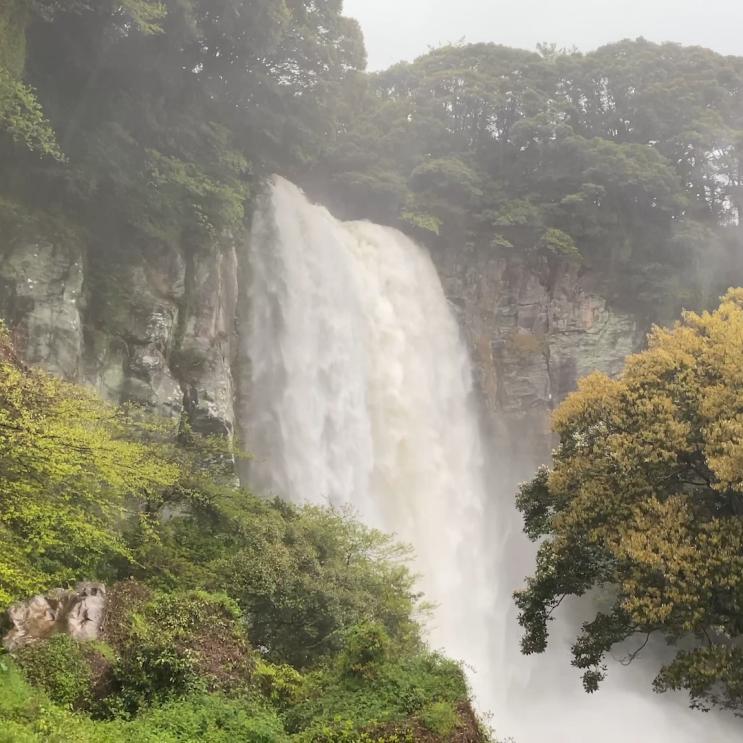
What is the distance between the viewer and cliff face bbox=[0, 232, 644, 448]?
14.5 metres

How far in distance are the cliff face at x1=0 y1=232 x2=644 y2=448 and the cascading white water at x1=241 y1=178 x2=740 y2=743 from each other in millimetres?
1772

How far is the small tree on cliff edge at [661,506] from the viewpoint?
8398 millimetres

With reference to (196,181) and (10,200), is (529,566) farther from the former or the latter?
(10,200)

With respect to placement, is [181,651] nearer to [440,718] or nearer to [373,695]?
[373,695]

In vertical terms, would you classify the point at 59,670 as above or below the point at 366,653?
above

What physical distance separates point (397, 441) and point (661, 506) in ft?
44.1

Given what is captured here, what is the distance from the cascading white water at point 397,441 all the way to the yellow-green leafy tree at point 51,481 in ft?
28.6

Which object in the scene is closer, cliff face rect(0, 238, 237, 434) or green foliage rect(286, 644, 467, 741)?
green foliage rect(286, 644, 467, 741)

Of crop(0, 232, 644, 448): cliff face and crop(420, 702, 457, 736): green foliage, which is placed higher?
crop(0, 232, 644, 448): cliff face

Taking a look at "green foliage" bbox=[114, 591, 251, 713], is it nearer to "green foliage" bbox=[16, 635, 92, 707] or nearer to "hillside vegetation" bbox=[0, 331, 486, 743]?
"hillside vegetation" bbox=[0, 331, 486, 743]

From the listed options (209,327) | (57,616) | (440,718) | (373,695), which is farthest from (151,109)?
(440,718)

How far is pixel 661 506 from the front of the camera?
9.09m

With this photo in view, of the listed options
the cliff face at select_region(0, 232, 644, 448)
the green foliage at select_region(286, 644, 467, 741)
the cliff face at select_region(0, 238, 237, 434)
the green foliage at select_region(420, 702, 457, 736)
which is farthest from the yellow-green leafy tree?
the cliff face at select_region(0, 232, 644, 448)

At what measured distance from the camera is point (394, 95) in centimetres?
3041
